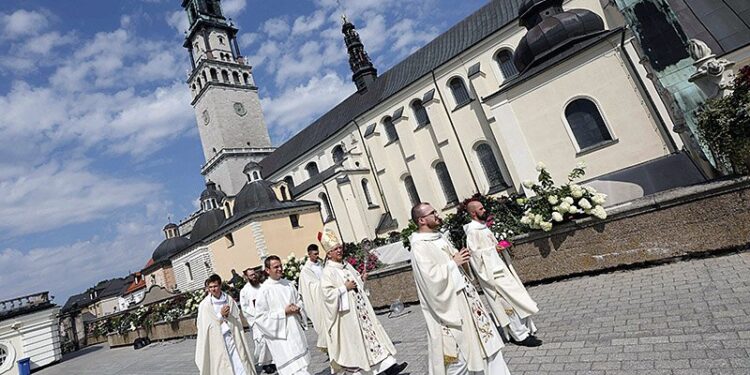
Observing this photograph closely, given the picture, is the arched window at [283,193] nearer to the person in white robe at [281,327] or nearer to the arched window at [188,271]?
the arched window at [188,271]

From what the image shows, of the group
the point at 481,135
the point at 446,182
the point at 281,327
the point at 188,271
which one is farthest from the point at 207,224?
the point at 281,327

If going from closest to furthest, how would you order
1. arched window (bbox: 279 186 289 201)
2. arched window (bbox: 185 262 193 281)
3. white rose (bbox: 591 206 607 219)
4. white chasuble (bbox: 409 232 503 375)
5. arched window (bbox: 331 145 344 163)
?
1. white chasuble (bbox: 409 232 503 375)
2. white rose (bbox: 591 206 607 219)
3. arched window (bbox: 279 186 289 201)
4. arched window (bbox: 331 145 344 163)
5. arched window (bbox: 185 262 193 281)

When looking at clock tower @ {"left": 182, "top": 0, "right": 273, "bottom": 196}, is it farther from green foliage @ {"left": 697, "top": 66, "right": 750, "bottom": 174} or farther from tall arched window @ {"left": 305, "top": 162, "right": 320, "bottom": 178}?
green foliage @ {"left": 697, "top": 66, "right": 750, "bottom": 174}

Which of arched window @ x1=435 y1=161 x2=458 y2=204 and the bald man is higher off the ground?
arched window @ x1=435 y1=161 x2=458 y2=204

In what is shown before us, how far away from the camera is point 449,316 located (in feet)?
9.52

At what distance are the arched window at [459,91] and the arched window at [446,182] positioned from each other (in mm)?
4404

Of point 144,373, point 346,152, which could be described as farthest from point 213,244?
point 144,373

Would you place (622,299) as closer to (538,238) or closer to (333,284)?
(538,238)

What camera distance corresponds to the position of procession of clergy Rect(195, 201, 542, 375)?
2943 millimetres

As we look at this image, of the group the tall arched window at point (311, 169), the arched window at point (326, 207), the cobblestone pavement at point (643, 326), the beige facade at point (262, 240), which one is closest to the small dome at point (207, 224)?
the beige facade at point (262, 240)

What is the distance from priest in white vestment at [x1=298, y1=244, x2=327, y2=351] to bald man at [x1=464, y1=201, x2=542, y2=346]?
2.03 metres

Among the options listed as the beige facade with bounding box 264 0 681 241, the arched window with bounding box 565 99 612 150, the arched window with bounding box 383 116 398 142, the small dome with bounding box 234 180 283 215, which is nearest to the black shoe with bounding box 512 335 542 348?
the beige facade with bounding box 264 0 681 241

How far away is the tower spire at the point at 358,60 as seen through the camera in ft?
114

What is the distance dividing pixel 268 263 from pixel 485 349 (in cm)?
335
